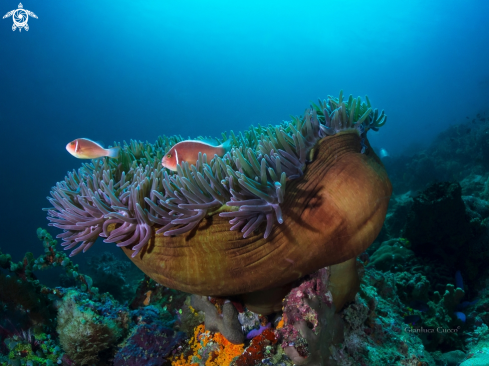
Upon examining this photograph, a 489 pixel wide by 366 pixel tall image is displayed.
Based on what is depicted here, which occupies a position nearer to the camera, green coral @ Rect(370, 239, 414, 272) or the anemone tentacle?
the anemone tentacle

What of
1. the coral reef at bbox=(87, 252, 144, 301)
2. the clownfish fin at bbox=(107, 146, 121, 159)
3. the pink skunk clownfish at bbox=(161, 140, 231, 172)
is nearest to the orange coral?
the pink skunk clownfish at bbox=(161, 140, 231, 172)

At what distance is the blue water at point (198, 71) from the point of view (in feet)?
100

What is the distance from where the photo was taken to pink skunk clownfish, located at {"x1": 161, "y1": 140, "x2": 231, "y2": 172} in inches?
91.1

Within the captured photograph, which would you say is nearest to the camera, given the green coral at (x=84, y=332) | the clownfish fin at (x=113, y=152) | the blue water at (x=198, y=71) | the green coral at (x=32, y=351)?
the clownfish fin at (x=113, y=152)

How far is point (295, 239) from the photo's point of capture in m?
2.00

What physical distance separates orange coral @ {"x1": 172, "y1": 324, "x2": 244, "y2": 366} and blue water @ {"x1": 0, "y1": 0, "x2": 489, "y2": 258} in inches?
1071

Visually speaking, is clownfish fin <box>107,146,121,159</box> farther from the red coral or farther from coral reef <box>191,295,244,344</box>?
the red coral

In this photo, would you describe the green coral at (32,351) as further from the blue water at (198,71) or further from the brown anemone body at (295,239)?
the blue water at (198,71)

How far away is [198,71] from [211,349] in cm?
8370

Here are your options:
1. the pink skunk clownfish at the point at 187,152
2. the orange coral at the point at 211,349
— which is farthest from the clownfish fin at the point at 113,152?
the orange coral at the point at 211,349

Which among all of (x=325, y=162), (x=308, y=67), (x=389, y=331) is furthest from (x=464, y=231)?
(x=308, y=67)

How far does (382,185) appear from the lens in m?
2.28

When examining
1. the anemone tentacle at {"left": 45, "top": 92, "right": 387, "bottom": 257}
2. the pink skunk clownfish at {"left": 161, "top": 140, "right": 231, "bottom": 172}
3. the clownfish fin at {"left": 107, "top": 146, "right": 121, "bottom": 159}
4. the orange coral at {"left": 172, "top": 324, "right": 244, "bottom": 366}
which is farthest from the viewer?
the clownfish fin at {"left": 107, "top": 146, "right": 121, "bottom": 159}

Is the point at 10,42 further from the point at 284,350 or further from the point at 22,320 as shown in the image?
the point at 284,350
